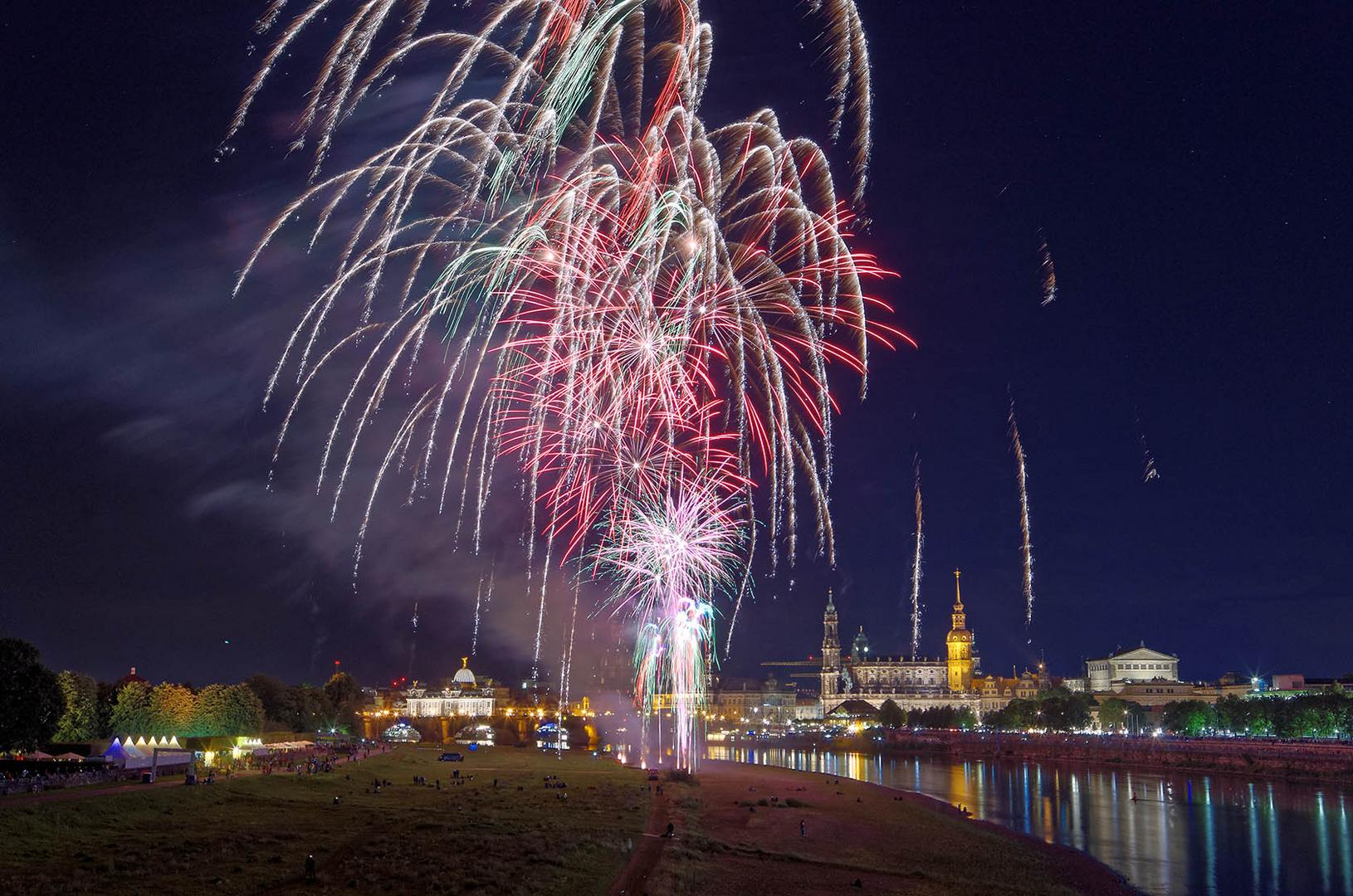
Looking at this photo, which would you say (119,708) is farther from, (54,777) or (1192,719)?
(1192,719)

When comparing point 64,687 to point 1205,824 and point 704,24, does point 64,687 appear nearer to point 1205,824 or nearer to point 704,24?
point 704,24

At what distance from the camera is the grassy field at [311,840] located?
2575 cm

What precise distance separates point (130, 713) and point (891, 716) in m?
129

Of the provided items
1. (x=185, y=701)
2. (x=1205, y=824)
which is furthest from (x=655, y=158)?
(x=185, y=701)

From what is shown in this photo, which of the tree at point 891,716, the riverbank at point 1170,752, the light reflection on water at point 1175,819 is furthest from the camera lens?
the tree at point 891,716

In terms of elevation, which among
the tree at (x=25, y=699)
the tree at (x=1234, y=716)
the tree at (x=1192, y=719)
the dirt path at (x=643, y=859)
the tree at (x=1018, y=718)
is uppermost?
the tree at (x=25, y=699)

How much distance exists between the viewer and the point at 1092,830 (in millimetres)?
49094

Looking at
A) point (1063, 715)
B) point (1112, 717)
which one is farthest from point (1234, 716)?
point (1112, 717)

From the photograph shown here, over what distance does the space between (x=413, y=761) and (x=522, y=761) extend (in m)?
10.3

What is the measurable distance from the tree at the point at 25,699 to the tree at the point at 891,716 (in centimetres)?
13277

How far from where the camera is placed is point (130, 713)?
67375mm

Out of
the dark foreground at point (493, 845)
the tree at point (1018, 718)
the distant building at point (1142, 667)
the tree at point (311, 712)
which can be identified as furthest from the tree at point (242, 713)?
the distant building at point (1142, 667)

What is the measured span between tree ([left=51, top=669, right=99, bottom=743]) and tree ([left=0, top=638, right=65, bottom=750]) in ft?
40.8

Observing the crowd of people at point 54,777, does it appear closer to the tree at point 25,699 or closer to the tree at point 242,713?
the tree at point 25,699
